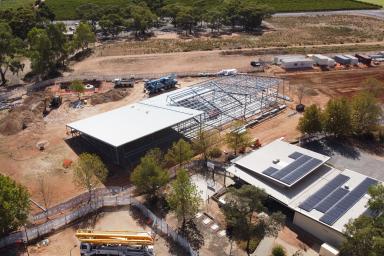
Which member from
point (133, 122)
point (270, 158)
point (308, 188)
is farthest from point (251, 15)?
point (308, 188)

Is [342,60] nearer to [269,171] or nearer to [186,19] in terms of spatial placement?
[186,19]

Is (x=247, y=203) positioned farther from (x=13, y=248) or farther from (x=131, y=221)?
(x=13, y=248)

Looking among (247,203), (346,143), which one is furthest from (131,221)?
(346,143)

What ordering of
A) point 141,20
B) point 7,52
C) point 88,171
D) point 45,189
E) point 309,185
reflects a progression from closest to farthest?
point 88,171 → point 309,185 → point 45,189 → point 7,52 → point 141,20

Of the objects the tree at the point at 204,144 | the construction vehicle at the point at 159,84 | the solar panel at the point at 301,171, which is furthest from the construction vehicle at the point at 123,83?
the solar panel at the point at 301,171

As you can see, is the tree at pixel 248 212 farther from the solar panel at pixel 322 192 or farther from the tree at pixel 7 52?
the tree at pixel 7 52
